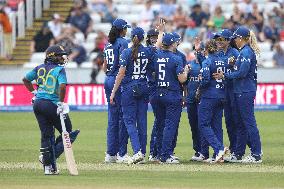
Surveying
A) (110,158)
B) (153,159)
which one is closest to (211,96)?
(153,159)

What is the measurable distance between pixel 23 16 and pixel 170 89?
62.5 ft

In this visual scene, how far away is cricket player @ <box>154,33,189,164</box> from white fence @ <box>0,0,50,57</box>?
18151 millimetres

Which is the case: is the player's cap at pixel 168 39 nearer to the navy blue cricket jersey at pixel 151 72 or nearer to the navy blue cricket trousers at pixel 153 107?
the navy blue cricket jersey at pixel 151 72

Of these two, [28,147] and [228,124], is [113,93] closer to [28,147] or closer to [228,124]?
[228,124]

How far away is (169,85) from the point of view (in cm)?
1889

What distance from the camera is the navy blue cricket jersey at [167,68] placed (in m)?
18.8

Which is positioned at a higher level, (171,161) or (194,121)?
(194,121)

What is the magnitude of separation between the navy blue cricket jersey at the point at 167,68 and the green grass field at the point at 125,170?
138cm

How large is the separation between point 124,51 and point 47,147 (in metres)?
2.61

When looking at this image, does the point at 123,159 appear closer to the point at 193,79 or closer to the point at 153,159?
the point at 153,159

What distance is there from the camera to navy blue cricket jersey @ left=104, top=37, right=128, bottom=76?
19.1 metres

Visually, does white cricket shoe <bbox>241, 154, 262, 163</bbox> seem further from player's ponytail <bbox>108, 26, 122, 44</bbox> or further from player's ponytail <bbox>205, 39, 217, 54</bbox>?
player's ponytail <bbox>108, 26, 122, 44</bbox>

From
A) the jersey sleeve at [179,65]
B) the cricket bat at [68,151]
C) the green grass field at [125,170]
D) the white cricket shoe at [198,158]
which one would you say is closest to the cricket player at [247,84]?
the green grass field at [125,170]

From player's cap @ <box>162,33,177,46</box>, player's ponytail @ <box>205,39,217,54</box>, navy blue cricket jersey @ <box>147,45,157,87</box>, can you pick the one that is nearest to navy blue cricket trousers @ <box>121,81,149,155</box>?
navy blue cricket jersey @ <box>147,45,157,87</box>
